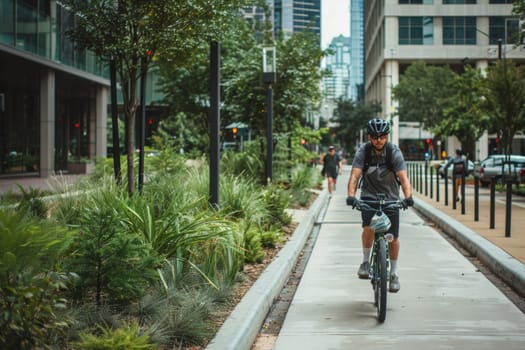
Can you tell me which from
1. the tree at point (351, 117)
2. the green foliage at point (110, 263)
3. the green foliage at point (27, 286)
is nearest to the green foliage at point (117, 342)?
the green foliage at point (27, 286)

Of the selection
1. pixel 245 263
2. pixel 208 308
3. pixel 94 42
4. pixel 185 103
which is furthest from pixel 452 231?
pixel 185 103

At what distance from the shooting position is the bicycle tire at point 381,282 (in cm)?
671

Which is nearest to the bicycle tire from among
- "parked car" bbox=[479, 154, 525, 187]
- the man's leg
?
the man's leg

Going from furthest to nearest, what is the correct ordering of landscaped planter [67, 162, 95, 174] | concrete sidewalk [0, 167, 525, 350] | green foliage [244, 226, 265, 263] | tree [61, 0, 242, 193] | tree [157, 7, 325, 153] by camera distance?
landscaped planter [67, 162, 95, 174] → tree [157, 7, 325, 153] → tree [61, 0, 242, 193] → green foliage [244, 226, 265, 263] → concrete sidewalk [0, 167, 525, 350]

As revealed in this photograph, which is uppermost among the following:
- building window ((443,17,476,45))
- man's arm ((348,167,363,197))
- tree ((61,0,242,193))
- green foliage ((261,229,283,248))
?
building window ((443,17,476,45))

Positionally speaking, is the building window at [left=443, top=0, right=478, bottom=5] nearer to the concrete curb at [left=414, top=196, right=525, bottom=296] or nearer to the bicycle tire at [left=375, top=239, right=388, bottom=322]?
the concrete curb at [left=414, top=196, right=525, bottom=296]

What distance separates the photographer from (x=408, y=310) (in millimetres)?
7395

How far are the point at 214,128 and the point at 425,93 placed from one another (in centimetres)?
6214

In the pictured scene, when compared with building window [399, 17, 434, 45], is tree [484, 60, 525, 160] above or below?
below

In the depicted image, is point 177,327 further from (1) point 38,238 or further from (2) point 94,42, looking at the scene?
(2) point 94,42

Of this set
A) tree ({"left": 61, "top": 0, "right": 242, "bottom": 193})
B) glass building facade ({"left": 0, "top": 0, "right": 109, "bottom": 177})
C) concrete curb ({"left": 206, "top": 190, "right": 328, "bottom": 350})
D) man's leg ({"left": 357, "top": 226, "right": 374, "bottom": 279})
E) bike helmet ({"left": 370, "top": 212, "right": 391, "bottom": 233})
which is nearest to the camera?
concrete curb ({"left": 206, "top": 190, "right": 328, "bottom": 350})

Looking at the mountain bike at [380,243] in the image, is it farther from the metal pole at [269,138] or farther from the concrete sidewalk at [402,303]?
the metal pole at [269,138]

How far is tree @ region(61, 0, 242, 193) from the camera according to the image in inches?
421

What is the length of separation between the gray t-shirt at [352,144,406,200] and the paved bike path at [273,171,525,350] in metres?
1.20
